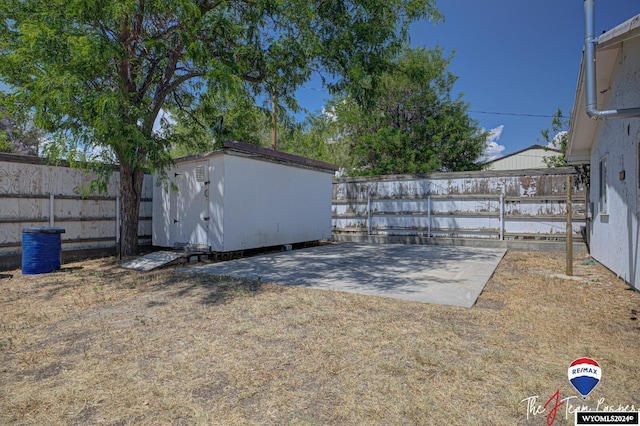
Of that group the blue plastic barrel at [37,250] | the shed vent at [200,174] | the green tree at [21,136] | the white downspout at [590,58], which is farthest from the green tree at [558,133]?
the green tree at [21,136]

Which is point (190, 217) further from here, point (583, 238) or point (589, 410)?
point (583, 238)

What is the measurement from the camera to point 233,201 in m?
8.14

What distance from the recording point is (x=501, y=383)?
8.03 ft

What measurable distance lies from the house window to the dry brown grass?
2663mm

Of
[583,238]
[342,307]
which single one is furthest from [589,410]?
[583,238]

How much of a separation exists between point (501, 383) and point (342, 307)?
82.2 inches

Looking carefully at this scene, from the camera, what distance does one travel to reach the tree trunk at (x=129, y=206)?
27.0 feet

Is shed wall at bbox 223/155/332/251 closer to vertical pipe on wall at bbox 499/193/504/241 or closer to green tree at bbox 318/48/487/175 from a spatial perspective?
vertical pipe on wall at bbox 499/193/504/241

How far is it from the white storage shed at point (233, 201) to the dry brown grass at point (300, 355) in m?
3.12

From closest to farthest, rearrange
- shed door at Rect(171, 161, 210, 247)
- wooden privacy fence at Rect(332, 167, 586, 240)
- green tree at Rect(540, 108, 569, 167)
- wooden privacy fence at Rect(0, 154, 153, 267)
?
1. wooden privacy fence at Rect(0, 154, 153, 267)
2. shed door at Rect(171, 161, 210, 247)
3. wooden privacy fence at Rect(332, 167, 586, 240)
4. green tree at Rect(540, 108, 569, 167)

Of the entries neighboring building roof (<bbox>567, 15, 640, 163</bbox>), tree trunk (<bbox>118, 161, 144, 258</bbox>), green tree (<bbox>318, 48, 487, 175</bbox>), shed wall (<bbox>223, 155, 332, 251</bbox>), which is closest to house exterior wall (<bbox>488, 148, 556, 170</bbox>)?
green tree (<bbox>318, 48, 487, 175</bbox>)

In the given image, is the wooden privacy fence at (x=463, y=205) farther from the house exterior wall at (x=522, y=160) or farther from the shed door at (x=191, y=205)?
the house exterior wall at (x=522, y=160)

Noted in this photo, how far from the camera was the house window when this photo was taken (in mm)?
6889

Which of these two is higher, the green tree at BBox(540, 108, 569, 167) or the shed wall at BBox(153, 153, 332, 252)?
the green tree at BBox(540, 108, 569, 167)
